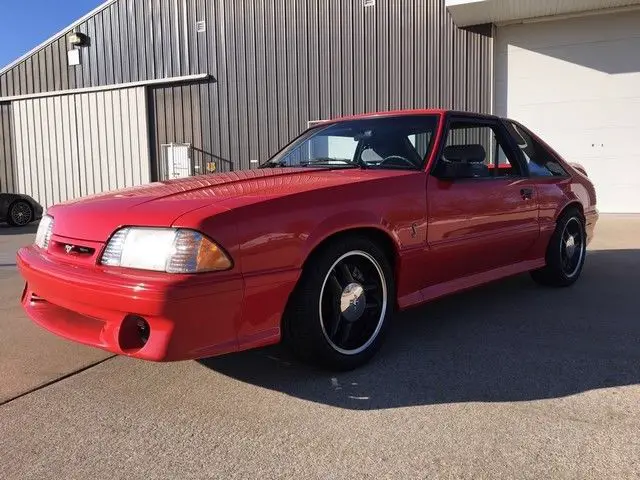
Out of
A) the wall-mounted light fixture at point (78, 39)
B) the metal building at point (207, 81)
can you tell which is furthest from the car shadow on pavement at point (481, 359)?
the wall-mounted light fixture at point (78, 39)

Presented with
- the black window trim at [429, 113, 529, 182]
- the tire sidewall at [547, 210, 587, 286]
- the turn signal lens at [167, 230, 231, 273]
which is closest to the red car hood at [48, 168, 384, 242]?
the turn signal lens at [167, 230, 231, 273]

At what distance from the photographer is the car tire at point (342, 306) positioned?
2840mm

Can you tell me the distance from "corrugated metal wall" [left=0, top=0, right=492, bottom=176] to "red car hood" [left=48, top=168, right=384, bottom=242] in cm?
892

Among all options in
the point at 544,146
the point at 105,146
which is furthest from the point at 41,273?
the point at 105,146

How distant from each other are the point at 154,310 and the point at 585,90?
1072 cm

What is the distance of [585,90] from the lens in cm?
1097

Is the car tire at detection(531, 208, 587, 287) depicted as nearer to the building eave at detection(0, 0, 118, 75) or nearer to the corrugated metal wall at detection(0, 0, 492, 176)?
the corrugated metal wall at detection(0, 0, 492, 176)

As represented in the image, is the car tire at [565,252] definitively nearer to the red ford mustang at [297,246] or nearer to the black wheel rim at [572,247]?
the black wheel rim at [572,247]

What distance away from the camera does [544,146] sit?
4.96m

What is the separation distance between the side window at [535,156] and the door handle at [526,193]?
0.22 metres

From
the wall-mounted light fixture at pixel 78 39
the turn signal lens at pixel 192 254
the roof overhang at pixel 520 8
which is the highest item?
the wall-mounted light fixture at pixel 78 39

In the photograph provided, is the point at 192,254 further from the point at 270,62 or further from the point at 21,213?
the point at 270,62

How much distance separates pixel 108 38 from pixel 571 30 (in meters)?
10.7

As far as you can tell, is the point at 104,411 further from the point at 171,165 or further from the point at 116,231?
the point at 171,165
